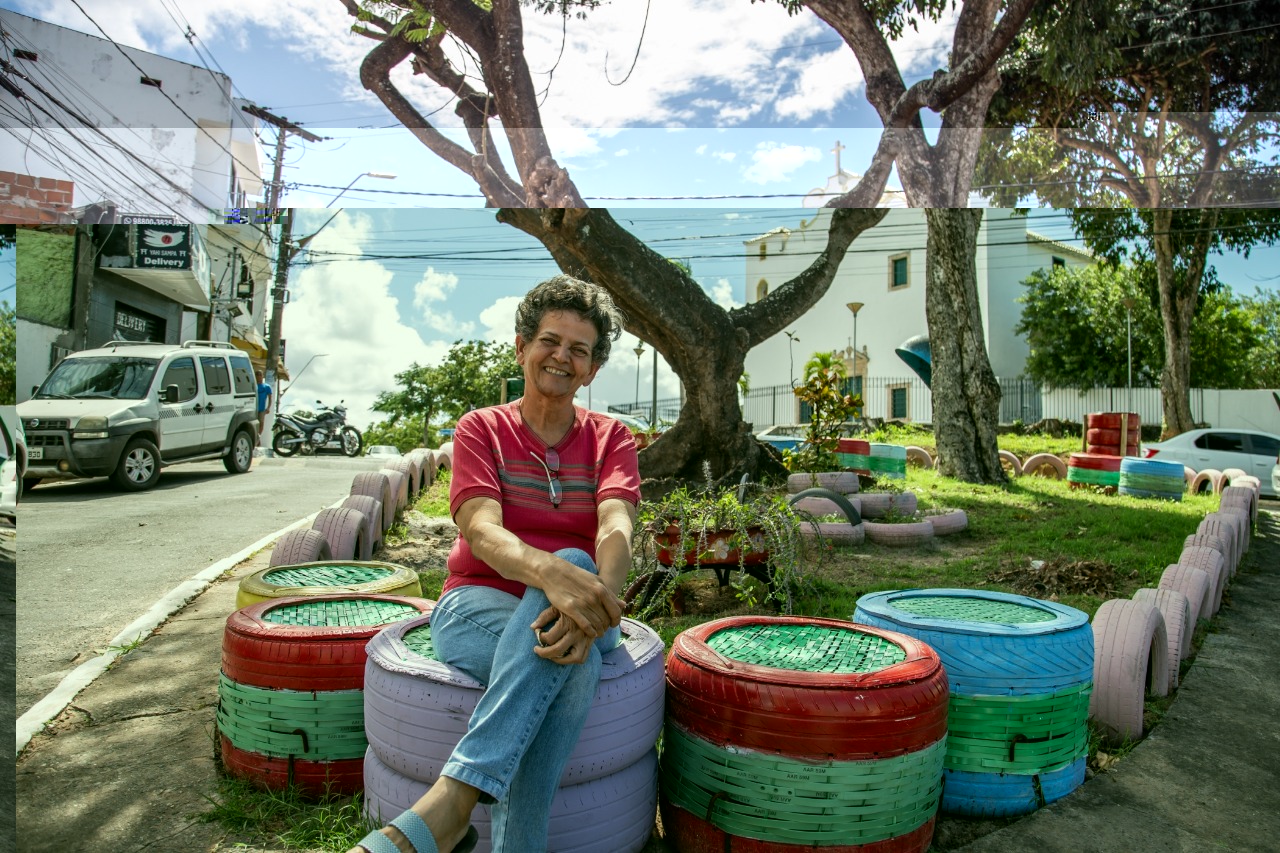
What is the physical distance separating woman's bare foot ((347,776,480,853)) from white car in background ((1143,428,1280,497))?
15.5 meters

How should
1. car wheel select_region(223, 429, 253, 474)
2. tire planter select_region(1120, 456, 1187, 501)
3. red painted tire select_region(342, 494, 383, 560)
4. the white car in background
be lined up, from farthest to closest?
the white car in background → tire planter select_region(1120, 456, 1187, 501) → car wheel select_region(223, 429, 253, 474) → red painted tire select_region(342, 494, 383, 560)

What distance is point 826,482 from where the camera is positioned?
7.81 m

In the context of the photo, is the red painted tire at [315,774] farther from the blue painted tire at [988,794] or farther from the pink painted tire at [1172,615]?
the pink painted tire at [1172,615]

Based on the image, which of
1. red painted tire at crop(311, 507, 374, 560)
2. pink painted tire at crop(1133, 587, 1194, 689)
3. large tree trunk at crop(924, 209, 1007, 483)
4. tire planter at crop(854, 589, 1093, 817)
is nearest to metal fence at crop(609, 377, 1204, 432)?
large tree trunk at crop(924, 209, 1007, 483)

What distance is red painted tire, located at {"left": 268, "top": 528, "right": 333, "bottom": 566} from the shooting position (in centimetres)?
417

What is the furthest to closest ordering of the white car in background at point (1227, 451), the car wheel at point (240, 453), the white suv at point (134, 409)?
the white car in background at point (1227, 451), the car wheel at point (240, 453), the white suv at point (134, 409)

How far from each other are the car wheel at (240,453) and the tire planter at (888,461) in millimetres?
7139

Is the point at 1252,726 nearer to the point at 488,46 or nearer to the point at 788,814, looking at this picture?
the point at 788,814

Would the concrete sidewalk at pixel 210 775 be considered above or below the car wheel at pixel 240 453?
below

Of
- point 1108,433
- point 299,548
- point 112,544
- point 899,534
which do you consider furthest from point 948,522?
point 1108,433

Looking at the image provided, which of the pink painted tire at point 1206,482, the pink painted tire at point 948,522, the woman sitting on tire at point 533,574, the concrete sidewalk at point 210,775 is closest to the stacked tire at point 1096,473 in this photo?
the pink painted tire at point 1206,482

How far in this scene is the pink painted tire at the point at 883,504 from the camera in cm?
732

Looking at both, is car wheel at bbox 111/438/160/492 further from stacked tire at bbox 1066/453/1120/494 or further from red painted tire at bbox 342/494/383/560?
stacked tire at bbox 1066/453/1120/494

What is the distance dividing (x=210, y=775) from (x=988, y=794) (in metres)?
2.40
